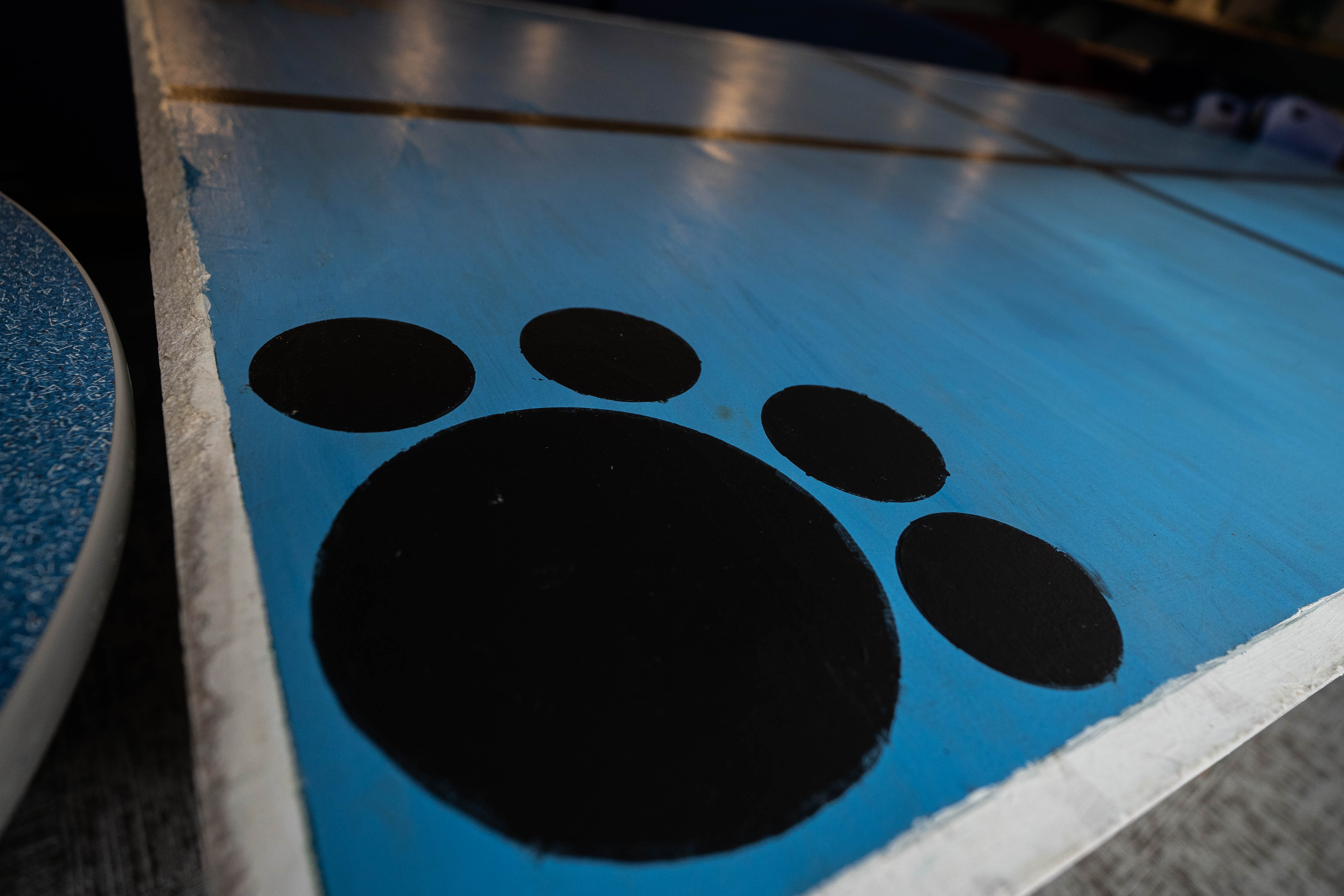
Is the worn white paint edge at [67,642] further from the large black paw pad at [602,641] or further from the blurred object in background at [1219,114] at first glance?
the blurred object in background at [1219,114]

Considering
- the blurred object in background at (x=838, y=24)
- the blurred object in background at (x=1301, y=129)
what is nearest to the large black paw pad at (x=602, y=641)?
the blurred object in background at (x=838, y=24)

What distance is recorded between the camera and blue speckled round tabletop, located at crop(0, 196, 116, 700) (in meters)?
0.30

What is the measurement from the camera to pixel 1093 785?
366 mm

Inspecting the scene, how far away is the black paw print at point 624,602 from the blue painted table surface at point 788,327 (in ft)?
0.05

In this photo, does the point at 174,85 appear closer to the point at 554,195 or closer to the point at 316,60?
the point at 316,60

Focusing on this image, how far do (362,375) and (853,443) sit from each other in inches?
15.0

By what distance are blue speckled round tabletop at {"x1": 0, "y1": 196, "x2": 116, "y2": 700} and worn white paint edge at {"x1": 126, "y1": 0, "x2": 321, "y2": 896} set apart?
4 centimetres

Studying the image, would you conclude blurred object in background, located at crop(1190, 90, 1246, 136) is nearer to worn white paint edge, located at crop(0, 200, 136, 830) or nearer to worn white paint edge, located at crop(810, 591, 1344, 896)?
worn white paint edge, located at crop(810, 591, 1344, 896)

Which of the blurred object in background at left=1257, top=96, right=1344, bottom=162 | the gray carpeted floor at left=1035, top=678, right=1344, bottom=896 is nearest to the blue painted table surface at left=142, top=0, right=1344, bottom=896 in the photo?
the gray carpeted floor at left=1035, top=678, right=1344, bottom=896

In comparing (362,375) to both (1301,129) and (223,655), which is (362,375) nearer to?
(223,655)

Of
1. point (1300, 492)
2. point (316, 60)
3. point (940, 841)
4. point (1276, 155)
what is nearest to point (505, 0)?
point (316, 60)

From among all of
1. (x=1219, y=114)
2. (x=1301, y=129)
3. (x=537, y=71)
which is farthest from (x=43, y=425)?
(x=1301, y=129)

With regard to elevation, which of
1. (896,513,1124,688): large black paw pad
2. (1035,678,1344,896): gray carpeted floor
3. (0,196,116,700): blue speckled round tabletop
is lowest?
(1035,678,1344,896): gray carpeted floor

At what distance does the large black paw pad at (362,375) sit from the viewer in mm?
488
